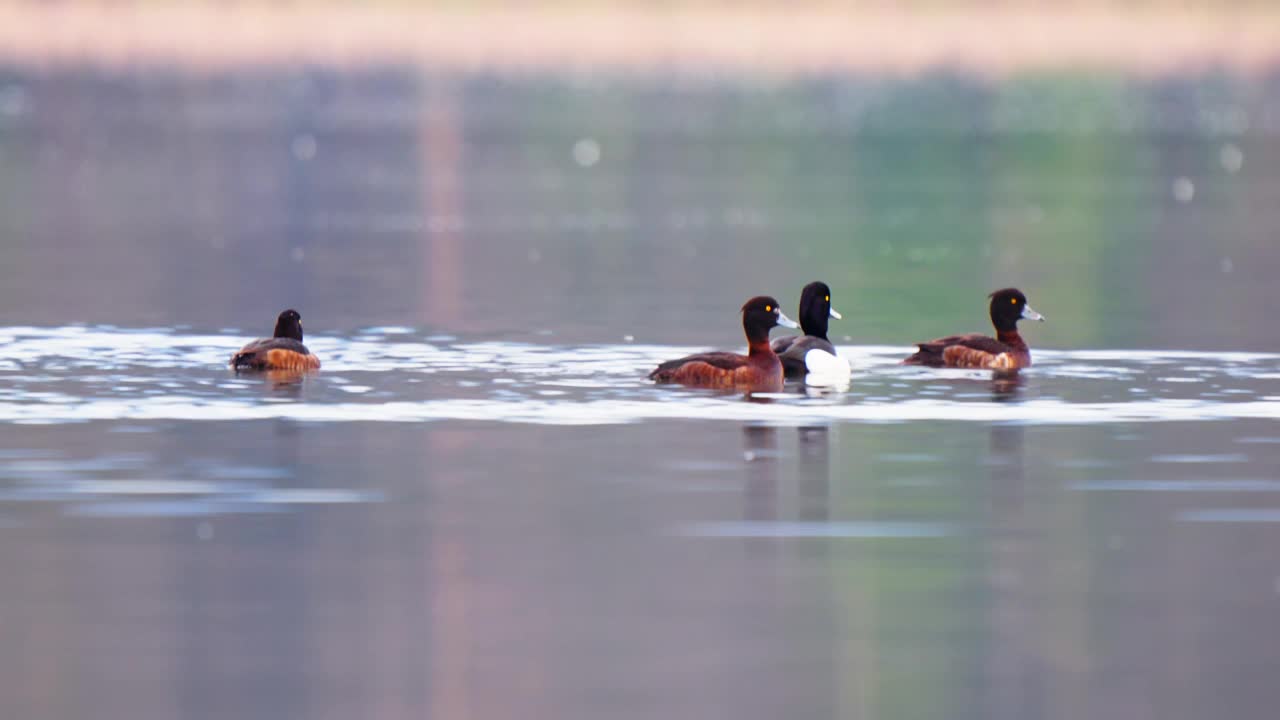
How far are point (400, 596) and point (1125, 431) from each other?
593 centimetres

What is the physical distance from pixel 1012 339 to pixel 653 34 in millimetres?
140190

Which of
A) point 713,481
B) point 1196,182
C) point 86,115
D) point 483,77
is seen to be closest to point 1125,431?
point 713,481

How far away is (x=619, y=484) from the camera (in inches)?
505

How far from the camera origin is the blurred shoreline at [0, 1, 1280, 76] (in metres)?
142

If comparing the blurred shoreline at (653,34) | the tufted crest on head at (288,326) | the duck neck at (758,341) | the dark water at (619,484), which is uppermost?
the blurred shoreline at (653,34)

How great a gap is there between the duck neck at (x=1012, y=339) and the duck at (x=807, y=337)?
1109mm

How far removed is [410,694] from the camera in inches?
341

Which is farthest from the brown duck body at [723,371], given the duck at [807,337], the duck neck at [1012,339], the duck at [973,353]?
the duck neck at [1012,339]

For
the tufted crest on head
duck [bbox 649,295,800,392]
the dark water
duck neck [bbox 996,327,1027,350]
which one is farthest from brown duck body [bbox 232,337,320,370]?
duck neck [bbox 996,327,1027,350]

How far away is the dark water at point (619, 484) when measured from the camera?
9.03m

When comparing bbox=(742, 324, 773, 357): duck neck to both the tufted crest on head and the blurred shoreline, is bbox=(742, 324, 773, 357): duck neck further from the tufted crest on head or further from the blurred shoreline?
the blurred shoreline

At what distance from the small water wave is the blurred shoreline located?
387 ft

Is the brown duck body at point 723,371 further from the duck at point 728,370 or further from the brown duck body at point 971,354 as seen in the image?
the brown duck body at point 971,354

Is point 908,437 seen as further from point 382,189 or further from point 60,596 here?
point 382,189
